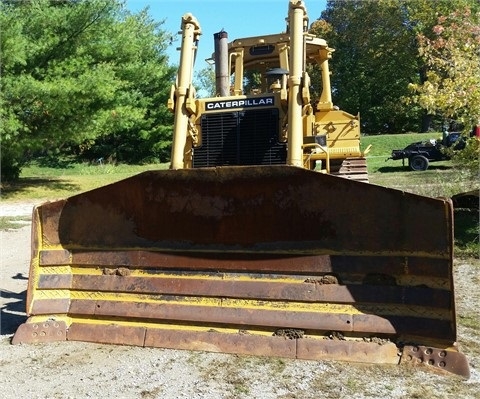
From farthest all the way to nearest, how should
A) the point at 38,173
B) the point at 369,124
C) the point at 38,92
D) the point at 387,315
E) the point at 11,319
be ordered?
1. the point at 369,124
2. the point at 38,173
3. the point at 38,92
4. the point at 11,319
5. the point at 387,315

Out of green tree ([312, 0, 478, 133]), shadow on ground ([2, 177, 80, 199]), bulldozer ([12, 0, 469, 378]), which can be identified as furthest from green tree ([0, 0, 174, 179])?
green tree ([312, 0, 478, 133])

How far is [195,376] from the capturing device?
3711 millimetres

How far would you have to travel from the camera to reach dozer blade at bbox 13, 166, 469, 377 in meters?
3.89

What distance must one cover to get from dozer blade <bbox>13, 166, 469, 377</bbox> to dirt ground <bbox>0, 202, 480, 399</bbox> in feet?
0.43

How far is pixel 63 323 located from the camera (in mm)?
4504

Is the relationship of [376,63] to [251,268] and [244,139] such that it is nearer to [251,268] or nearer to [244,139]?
[244,139]

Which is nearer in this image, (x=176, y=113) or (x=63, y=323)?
(x=63, y=323)

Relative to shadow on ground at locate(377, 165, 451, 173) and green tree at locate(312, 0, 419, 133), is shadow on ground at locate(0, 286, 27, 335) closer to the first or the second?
shadow on ground at locate(377, 165, 451, 173)

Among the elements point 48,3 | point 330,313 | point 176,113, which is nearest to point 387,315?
point 330,313

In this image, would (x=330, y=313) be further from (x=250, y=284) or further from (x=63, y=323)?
(x=63, y=323)

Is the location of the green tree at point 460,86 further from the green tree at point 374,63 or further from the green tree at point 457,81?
the green tree at point 374,63

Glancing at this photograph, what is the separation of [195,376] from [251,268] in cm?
97

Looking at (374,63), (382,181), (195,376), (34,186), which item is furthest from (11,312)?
(374,63)

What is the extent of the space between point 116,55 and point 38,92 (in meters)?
4.87
